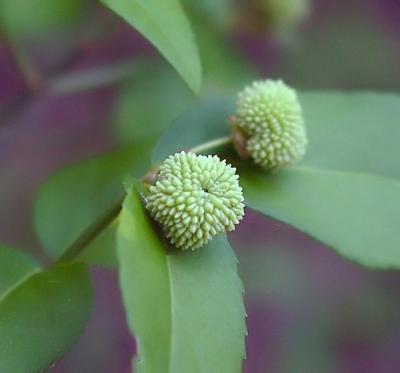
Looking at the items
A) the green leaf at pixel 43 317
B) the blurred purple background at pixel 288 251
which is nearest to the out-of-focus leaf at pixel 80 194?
the green leaf at pixel 43 317

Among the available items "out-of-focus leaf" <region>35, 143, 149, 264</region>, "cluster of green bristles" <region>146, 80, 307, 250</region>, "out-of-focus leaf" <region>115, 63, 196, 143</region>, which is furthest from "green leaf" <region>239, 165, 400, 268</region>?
"out-of-focus leaf" <region>115, 63, 196, 143</region>

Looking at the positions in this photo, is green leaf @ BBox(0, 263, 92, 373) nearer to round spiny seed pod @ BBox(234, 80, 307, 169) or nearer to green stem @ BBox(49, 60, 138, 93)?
round spiny seed pod @ BBox(234, 80, 307, 169)

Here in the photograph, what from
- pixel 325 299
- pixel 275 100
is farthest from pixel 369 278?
pixel 275 100

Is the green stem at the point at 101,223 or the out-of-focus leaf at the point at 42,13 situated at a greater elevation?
the out-of-focus leaf at the point at 42,13

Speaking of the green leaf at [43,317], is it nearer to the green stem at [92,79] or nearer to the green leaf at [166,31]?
the green leaf at [166,31]

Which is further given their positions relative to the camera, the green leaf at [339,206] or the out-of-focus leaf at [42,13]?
the out-of-focus leaf at [42,13]
